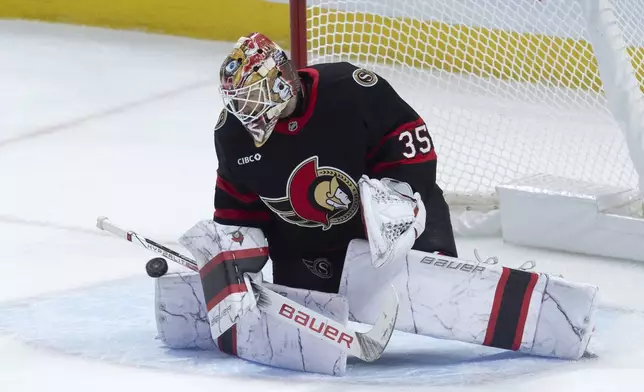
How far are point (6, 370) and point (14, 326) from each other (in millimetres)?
286

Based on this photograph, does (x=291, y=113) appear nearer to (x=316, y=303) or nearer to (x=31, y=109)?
(x=316, y=303)

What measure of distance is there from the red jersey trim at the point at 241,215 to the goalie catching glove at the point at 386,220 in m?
A: 0.27

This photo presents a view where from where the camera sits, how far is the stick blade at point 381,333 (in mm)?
2029

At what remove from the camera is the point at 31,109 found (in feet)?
14.8

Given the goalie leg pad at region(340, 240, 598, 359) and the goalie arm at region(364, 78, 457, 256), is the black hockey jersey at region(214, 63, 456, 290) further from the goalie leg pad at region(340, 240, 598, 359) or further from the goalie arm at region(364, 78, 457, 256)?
the goalie leg pad at region(340, 240, 598, 359)

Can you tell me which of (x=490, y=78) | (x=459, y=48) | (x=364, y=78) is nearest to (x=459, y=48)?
(x=459, y=48)

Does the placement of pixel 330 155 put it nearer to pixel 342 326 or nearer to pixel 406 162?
pixel 406 162

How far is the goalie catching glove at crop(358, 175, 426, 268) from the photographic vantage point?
2016mm

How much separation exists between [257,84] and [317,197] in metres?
0.27

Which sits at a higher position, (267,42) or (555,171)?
(267,42)

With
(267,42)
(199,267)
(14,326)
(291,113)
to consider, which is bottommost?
(14,326)

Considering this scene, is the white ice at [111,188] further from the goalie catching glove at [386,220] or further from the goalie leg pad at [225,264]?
the goalie catching glove at [386,220]

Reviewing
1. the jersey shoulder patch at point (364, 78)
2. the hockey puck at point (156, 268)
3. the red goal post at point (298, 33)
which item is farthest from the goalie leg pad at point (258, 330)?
the red goal post at point (298, 33)

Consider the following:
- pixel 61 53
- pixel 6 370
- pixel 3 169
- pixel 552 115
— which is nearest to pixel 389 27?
pixel 552 115
